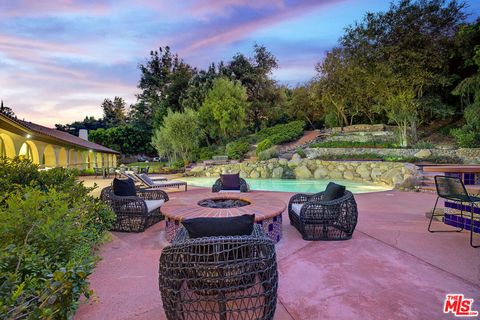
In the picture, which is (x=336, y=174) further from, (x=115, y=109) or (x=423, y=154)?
(x=115, y=109)

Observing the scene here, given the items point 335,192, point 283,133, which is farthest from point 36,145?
point 283,133

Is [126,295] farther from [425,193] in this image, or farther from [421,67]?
[421,67]

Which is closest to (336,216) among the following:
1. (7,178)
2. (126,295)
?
(126,295)

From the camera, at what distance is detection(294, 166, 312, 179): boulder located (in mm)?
14266

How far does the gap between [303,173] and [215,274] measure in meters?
13.1

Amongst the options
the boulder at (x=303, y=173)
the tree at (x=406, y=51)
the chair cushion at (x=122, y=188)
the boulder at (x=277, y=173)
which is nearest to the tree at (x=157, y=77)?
the tree at (x=406, y=51)

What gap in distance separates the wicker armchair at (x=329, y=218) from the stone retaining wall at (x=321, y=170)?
280 inches

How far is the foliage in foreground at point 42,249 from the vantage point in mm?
1223

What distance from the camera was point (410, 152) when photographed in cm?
1380

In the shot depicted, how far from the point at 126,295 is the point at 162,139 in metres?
18.9

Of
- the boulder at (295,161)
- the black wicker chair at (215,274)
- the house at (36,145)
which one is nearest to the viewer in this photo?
the black wicker chair at (215,274)

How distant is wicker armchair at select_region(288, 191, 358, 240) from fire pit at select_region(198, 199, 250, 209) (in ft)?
3.19

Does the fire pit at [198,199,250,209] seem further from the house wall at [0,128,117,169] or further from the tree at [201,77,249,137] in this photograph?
the tree at [201,77,249,137]

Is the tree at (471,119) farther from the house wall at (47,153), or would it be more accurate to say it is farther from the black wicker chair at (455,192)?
the house wall at (47,153)
